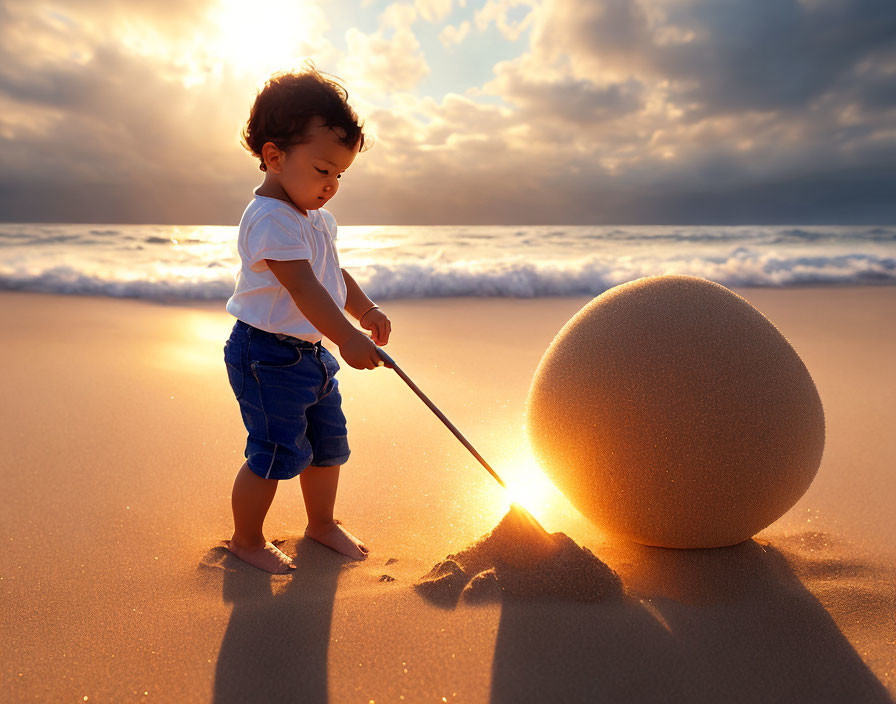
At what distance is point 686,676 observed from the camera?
1623 millimetres

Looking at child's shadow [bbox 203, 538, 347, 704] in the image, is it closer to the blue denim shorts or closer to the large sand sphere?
the blue denim shorts

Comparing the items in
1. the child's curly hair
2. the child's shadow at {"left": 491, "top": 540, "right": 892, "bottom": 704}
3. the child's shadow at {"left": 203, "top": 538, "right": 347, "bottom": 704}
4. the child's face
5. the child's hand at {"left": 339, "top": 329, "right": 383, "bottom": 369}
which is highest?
Result: the child's curly hair

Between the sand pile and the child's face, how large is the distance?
1234mm

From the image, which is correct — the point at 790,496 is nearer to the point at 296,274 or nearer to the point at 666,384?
the point at 666,384

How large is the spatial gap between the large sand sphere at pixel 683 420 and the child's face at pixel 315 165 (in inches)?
38.6

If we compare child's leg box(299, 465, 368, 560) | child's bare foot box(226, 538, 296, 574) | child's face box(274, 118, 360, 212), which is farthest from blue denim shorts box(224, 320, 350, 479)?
child's face box(274, 118, 360, 212)

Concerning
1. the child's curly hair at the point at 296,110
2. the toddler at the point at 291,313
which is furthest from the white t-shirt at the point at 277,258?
the child's curly hair at the point at 296,110

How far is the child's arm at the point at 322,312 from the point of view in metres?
1.95

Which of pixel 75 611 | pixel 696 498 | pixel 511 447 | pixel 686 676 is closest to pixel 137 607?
pixel 75 611

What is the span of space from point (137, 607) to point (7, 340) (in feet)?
15.3

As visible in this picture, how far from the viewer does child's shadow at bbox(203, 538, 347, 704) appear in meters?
1.59

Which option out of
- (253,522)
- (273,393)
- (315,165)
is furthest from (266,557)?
(315,165)

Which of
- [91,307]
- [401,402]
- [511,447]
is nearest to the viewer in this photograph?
[511,447]

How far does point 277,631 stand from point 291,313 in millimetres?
989
